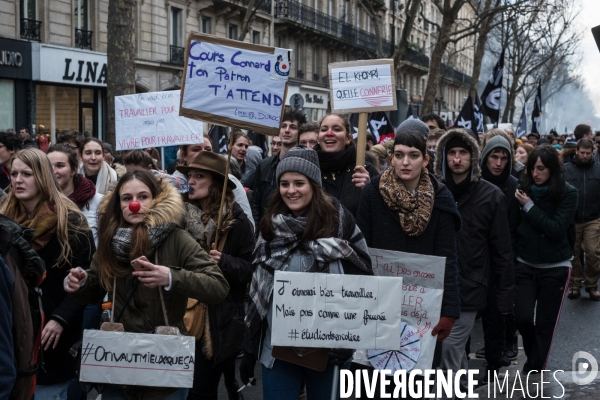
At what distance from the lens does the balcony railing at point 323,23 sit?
38531 millimetres

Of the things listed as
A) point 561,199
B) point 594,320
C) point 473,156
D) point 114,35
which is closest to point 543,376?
point 561,199

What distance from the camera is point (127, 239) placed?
4.03 meters

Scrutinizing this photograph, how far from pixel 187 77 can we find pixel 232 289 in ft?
4.55

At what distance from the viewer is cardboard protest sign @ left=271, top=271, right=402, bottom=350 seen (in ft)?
13.7

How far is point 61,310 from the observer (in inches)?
175

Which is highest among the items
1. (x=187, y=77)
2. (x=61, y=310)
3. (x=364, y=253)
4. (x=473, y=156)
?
(x=187, y=77)

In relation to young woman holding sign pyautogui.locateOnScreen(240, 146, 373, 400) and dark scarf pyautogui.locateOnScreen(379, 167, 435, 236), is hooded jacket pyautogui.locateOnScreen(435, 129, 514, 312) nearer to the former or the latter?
dark scarf pyautogui.locateOnScreen(379, 167, 435, 236)

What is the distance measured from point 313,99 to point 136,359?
37742mm

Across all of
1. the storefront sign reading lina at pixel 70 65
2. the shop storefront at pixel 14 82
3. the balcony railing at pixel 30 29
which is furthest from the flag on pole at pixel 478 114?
the balcony railing at pixel 30 29

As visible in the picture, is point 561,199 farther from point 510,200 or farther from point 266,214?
point 266,214

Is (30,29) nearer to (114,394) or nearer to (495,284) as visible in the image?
(495,284)

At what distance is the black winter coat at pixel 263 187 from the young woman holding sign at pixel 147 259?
2.67 m

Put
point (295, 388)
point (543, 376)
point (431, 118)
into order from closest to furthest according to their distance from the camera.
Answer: point (295, 388) < point (543, 376) < point (431, 118)

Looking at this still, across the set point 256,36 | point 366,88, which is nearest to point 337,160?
point 366,88
